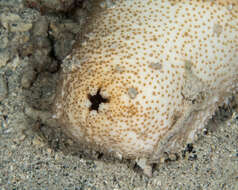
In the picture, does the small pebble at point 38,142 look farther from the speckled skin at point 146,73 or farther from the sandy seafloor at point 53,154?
the speckled skin at point 146,73

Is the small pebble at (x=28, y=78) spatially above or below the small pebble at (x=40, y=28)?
below

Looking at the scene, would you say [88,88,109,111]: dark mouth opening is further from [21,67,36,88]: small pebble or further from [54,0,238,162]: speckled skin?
[21,67,36,88]: small pebble

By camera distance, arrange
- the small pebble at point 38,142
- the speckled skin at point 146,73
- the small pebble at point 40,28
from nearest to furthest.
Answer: the speckled skin at point 146,73 < the small pebble at point 38,142 < the small pebble at point 40,28

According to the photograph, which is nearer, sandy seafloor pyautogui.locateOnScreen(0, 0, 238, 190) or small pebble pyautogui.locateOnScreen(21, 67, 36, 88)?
sandy seafloor pyautogui.locateOnScreen(0, 0, 238, 190)

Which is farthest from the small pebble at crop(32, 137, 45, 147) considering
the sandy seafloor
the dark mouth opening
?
the dark mouth opening

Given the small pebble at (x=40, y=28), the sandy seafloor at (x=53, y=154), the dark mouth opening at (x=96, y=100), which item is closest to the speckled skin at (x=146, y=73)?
the dark mouth opening at (x=96, y=100)

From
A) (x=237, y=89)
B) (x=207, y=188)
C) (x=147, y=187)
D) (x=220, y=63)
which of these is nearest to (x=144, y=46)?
(x=220, y=63)
